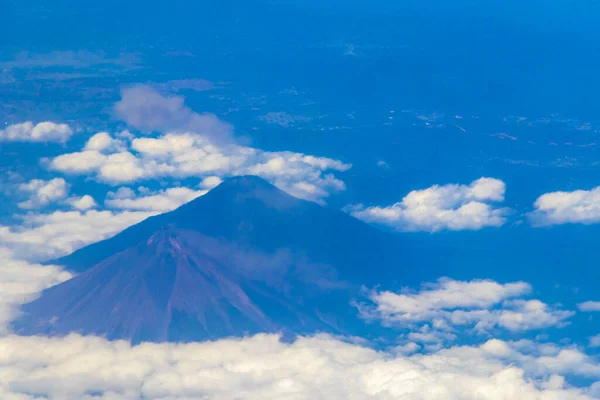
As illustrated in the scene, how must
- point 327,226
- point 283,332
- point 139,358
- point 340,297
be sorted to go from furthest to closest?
point 327,226
point 340,297
point 283,332
point 139,358

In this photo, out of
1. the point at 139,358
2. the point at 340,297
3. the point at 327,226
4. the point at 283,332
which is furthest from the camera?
the point at 327,226

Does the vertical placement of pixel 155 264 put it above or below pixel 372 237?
below

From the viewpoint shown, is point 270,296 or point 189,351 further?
point 270,296

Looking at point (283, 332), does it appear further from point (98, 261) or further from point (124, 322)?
point (98, 261)

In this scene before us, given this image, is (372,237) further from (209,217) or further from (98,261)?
(98,261)

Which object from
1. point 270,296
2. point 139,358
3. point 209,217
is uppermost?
point 209,217

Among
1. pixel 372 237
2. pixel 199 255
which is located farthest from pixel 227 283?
pixel 372 237
